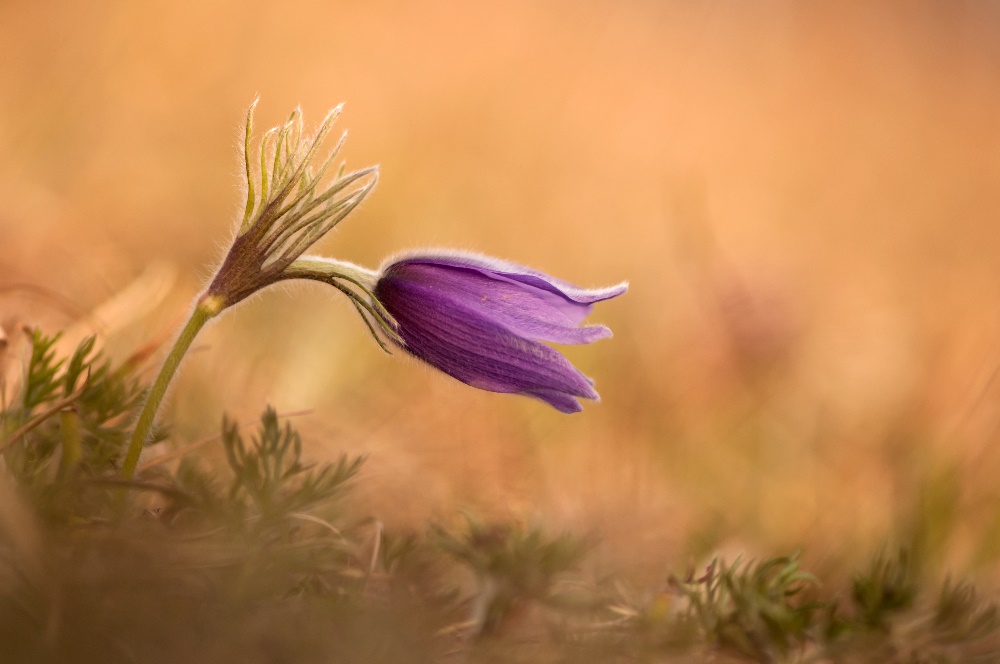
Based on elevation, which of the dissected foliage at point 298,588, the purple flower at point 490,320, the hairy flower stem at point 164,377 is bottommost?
the dissected foliage at point 298,588

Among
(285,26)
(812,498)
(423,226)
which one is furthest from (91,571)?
(285,26)

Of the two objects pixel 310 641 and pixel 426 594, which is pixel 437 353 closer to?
pixel 426 594

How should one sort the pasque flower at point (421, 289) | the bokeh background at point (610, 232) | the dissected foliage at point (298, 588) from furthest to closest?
1. the bokeh background at point (610, 232)
2. the pasque flower at point (421, 289)
3. the dissected foliage at point (298, 588)

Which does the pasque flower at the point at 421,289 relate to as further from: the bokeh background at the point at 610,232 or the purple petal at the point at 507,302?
the bokeh background at the point at 610,232

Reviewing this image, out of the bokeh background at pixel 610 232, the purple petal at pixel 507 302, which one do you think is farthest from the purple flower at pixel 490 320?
the bokeh background at pixel 610 232

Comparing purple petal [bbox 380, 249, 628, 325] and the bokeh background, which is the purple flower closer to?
purple petal [bbox 380, 249, 628, 325]

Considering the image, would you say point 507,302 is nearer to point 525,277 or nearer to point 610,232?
point 525,277

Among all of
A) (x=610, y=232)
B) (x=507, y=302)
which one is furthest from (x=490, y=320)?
(x=610, y=232)
